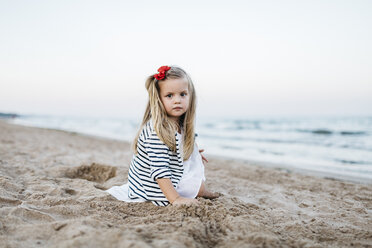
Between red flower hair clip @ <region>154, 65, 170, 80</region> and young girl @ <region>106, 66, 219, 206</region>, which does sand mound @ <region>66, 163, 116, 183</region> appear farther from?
red flower hair clip @ <region>154, 65, 170, 80</region>

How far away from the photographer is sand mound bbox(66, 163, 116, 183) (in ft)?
12.7

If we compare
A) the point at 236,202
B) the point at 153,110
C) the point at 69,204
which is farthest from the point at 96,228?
the point at 236,202

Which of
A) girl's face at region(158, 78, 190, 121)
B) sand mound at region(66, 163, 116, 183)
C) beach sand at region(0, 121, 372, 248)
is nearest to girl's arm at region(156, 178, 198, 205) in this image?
beach sand at region(0, 121, 372, 248)

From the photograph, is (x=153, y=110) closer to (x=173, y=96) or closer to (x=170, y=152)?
(x=173, y=96)

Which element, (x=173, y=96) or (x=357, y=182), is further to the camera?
(x=357, y=182)

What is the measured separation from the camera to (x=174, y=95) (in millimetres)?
2402

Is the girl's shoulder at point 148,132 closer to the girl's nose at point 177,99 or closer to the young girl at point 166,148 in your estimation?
the young girl at point 166,148

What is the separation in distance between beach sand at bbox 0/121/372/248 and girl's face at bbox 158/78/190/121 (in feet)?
2.94

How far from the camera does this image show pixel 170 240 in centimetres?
148

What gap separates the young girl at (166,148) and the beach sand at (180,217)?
0.17 m

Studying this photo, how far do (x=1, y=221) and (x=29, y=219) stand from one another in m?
0.17

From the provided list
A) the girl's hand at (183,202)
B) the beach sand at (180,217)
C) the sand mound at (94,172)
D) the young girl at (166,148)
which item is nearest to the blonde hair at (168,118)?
the young girl at (166,148)

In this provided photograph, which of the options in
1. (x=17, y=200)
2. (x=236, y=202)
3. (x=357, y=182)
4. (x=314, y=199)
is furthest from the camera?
(x=357, y=182)

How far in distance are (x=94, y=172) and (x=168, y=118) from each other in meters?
2.26
